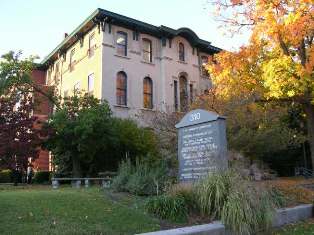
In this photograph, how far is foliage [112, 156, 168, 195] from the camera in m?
12.5

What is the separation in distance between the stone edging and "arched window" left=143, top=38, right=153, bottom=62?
72.3 feet

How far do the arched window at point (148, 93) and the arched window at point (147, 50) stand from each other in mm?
1579

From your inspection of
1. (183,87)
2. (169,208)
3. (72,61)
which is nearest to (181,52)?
(183,87)

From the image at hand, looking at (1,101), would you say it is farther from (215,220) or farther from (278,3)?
(215,220)

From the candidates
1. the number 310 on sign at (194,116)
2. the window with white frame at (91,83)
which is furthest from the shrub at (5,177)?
the number 310 on sign at (194,116)

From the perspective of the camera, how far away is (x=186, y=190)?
10633mm

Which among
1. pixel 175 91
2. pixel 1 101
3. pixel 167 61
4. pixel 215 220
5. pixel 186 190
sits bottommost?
pixel 215 220

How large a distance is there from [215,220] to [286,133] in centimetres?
1742

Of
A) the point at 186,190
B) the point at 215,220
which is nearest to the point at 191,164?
the point at 186,190

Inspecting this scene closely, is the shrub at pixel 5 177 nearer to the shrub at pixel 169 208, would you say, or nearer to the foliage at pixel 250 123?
the foliage at pixel 250 123

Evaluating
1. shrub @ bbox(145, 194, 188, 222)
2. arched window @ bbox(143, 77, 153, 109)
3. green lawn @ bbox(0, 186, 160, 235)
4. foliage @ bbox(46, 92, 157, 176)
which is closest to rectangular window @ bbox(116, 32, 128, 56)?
arched window @ bbox(143, 77, 153, 109)

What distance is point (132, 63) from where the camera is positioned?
31.4 m

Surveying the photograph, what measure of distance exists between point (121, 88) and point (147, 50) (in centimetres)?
424

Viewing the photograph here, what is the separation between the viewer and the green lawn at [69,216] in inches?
324
